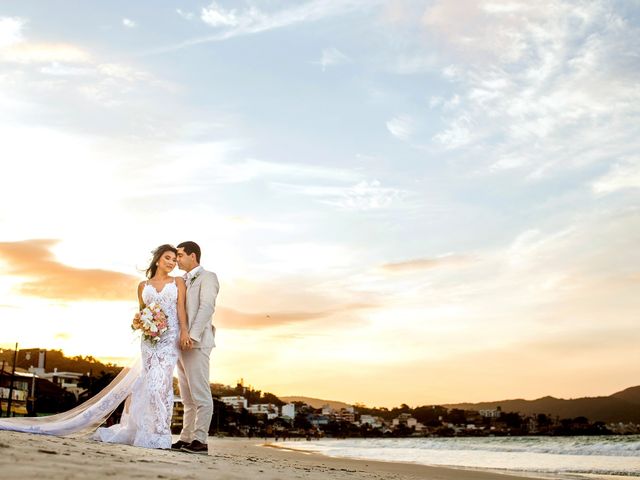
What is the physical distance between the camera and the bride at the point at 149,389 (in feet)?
27.4

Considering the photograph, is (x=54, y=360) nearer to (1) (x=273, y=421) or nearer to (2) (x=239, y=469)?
(1) (x=273, y=421)

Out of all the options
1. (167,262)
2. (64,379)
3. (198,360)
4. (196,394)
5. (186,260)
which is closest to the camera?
(196,394)

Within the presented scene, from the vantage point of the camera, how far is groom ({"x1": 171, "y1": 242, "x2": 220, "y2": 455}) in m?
8.69

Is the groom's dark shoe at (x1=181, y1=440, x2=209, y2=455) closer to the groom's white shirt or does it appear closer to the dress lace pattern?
the groom's white shirt

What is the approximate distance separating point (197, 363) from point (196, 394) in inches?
15.2

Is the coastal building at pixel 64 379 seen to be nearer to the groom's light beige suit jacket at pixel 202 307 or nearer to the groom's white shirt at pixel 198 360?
the groom's white shirt at pixel 198 360

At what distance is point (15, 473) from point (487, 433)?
200043 mm

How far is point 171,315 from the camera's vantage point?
8992mm

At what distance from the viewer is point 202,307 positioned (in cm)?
884

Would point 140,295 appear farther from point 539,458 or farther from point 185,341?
point 539,458

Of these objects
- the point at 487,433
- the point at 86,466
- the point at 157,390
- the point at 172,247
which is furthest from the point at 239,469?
the point at 487,433

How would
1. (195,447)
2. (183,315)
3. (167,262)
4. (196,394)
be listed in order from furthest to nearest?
(167,262)
(183,315)
(196,394)
(195,447)

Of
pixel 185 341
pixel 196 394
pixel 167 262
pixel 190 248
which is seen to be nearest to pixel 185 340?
pixel 185 341

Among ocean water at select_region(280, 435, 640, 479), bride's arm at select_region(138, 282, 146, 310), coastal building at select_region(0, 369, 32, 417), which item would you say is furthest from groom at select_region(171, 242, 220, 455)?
coastal building at select_region(0, 369, 32, 417)
